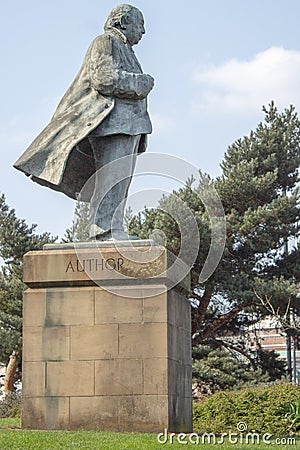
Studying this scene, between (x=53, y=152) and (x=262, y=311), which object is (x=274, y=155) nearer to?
(x=262, y=311)

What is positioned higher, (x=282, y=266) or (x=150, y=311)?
(x=282, y=266)

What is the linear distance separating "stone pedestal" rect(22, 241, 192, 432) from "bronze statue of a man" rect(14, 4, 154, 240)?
24.4 inches

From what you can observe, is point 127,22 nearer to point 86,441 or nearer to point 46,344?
point 46,344

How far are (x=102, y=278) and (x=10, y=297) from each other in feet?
66.1

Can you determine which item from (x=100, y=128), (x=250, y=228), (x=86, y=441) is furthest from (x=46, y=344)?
(x=250, y=228)

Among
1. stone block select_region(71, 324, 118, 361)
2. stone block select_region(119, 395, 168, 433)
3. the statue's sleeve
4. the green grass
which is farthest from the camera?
the statue's sleeve

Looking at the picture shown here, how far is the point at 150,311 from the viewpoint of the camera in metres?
9.32

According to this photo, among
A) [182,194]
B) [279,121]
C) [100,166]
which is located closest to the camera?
[100,166]

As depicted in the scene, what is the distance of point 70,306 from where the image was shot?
945 cm

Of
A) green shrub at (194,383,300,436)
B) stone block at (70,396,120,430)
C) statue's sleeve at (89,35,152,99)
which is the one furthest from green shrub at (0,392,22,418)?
statue's sleeve at (89,35,152,99)

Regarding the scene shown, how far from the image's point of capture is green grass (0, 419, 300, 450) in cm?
715

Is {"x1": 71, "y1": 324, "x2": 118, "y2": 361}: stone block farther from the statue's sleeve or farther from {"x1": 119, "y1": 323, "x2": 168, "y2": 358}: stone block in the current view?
the statue's sleeve

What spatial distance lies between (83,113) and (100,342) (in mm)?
2775

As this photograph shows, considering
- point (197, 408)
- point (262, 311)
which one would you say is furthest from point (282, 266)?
point (197, 408)
